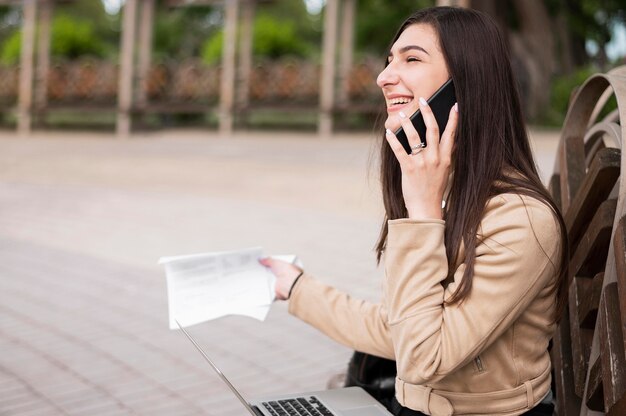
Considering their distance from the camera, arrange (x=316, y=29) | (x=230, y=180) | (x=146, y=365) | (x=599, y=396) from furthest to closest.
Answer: (x=316, y=29), (x=230, y=180), (x=146, y=365), (x=599, y=396)

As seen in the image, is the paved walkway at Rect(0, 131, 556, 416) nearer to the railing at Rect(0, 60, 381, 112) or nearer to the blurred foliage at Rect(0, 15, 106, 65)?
the railing at Rect(0, 60, 381, 112)

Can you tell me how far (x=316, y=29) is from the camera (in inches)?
1182

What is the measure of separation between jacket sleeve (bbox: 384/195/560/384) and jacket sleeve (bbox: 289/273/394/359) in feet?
1.64

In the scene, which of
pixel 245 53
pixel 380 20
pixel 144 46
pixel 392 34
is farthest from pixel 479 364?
pixel 380 20

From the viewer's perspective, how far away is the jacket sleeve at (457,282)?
6.26 feet

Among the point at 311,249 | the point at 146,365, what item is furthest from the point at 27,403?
the point at 311,249

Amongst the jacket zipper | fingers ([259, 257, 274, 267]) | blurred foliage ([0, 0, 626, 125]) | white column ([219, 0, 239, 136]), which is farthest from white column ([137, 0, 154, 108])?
the jacket zipper

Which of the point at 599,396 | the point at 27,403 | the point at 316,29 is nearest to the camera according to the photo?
the point at 599,396

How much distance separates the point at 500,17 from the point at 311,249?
42.0 ft

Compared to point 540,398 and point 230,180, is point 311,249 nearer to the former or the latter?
point 230,180

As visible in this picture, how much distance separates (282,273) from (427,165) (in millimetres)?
726

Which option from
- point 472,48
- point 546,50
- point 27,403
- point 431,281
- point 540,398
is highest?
point 546,50

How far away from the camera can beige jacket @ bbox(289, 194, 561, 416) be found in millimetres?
1910

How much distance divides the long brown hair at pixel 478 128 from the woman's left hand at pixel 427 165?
0.19 feet
